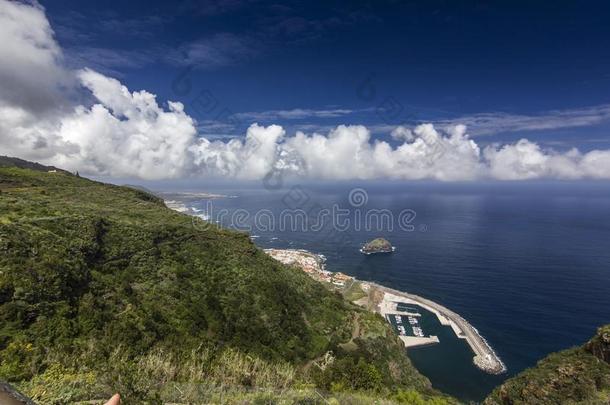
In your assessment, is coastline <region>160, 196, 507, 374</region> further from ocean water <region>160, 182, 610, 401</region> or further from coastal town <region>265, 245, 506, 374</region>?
ocean water <region>160, 182, 610, 401</region>

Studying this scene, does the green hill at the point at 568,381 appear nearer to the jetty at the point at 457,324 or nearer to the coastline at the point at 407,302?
the jetty at the point at 457,324

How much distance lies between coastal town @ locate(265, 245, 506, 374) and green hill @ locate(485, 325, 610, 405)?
34.5 meters

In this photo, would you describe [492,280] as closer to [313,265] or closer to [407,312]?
[407,312]

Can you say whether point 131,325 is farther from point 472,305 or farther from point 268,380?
point 472,305

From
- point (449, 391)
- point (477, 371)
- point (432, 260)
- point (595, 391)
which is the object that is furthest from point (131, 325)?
point (432, 260)

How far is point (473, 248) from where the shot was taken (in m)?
147

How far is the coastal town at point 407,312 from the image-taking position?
69.5 metres

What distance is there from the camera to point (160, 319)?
98.6 ft

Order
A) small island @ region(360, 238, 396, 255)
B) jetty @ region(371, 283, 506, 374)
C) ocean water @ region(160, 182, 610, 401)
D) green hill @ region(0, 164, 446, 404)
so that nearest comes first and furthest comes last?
green hill @ region(0, 164, 446, 404), jetty @ region(371, 283, 506, 374), ocean water @ region(160, 182, 610, 401), small island @ region(360, 238, 396, 255)

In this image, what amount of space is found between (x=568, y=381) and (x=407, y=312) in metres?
59.0

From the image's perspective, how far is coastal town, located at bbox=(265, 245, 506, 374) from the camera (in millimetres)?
69500

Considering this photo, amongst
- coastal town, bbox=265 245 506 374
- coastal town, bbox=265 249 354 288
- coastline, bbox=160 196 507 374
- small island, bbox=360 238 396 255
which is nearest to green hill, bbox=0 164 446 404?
coastline, bbox=160 196 507 374

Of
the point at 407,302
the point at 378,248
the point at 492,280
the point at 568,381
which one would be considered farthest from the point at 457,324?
the point at 378,248

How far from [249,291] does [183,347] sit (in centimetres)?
1629
